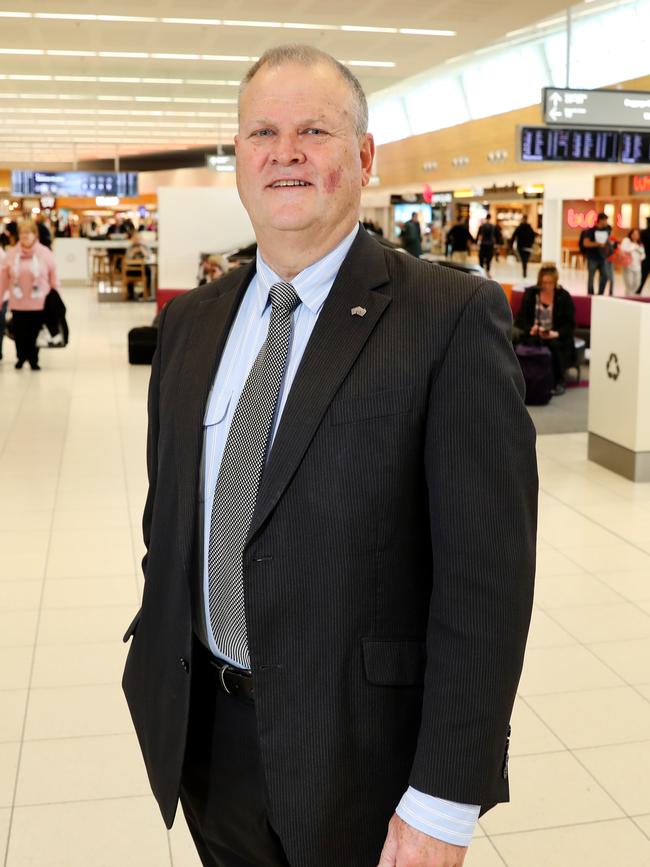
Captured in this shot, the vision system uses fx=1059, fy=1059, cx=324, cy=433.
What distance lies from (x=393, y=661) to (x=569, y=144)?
47.2ft

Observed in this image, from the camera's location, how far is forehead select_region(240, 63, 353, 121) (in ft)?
5.39

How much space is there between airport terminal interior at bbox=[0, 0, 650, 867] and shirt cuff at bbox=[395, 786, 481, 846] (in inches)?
65.5

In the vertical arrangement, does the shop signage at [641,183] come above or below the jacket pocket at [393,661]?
above

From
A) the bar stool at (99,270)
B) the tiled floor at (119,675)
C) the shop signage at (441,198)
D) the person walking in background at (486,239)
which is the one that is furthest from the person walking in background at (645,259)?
the bar stool at (99,270)

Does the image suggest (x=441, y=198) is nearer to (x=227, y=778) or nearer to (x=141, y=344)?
(x=141, y=344)

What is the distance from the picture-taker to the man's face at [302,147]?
1.64 meters

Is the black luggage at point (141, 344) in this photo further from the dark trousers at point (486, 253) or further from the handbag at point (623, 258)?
the dark trousers at point (486, 253)

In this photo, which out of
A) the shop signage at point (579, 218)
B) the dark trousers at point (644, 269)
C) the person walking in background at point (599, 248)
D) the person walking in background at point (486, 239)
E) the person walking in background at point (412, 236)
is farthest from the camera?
the shop signage at point (579, 218)

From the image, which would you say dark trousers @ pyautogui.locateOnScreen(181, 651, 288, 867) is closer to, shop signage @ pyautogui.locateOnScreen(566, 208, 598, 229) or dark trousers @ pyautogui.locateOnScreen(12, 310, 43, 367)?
dark trousers @ pyautogui.locateOnScreen(12, 310, 43, 367)

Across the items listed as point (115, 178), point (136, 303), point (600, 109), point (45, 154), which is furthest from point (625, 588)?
point (45, 154)

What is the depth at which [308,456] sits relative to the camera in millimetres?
1563

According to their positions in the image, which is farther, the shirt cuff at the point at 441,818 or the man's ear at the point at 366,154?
the man's ear at the point at 366,154

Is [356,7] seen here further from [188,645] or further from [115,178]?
[115,178]

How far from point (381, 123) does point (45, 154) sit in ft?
56.5
